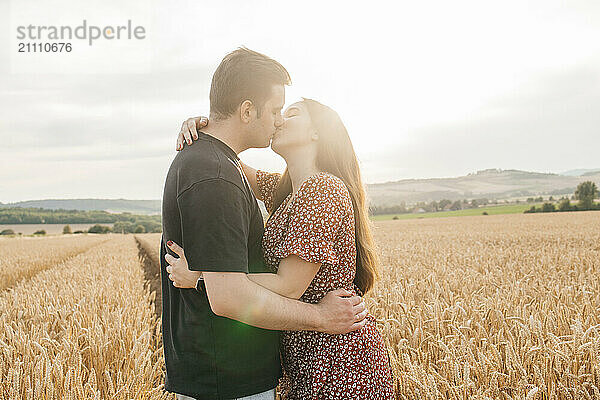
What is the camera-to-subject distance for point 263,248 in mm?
2400

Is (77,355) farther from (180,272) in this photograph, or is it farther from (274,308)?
(274,308)

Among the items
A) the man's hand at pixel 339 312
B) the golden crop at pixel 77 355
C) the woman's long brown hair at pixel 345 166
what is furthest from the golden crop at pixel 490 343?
the golden crop at pixel 77 355

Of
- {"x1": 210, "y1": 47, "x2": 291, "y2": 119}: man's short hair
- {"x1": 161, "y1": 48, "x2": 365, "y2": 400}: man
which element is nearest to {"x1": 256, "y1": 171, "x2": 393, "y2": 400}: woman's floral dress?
{"x1": 161, "y1": 48, "x2": 365, "y2": 400}: man

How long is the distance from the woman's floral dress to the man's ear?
0.40 m

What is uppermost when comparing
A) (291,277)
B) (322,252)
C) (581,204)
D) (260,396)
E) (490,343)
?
(322,252)

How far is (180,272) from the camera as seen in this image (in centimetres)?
215

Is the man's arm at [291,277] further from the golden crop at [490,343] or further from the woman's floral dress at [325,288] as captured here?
the golden crop at [490,343]

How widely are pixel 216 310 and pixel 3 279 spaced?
12.0 m

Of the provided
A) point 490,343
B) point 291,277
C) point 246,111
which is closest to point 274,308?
point 291,277

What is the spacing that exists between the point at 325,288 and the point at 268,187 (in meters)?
1.17

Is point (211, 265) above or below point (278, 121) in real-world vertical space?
below

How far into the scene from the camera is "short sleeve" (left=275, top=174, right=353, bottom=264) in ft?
7.16

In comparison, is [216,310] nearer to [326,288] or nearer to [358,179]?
[326,288]

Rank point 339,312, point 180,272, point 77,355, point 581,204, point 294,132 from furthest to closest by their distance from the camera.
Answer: point 581,204 → point 77,355 → point 294,132 → point 339,312 → point 180,272
